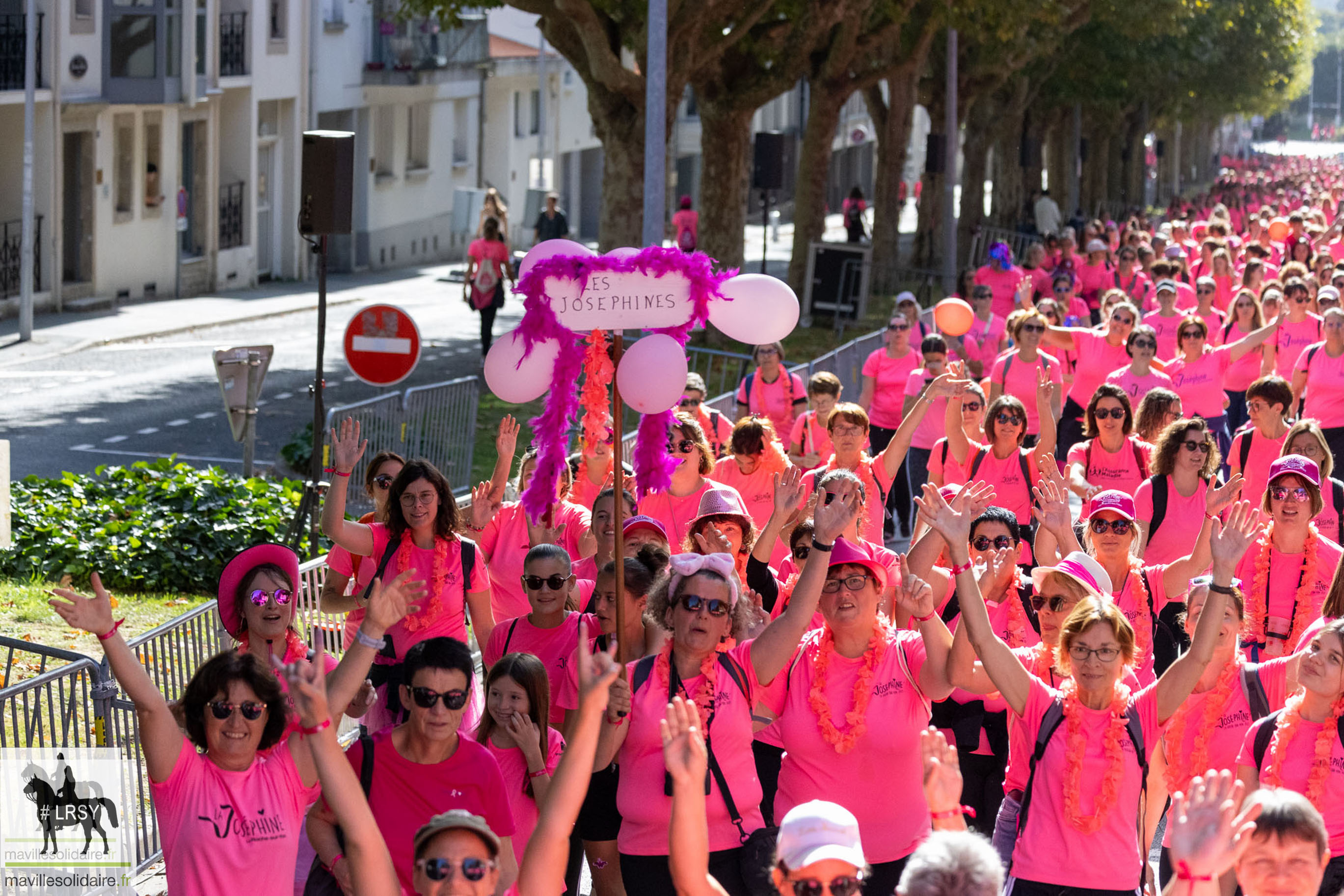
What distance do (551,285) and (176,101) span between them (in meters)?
23.6

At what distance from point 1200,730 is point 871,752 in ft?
4.13

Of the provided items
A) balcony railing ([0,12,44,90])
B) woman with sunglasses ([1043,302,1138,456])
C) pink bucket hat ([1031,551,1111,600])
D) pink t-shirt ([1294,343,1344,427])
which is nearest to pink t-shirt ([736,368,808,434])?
woman with sunglasses ([1043,302,1138,456])

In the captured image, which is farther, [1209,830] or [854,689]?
[854,689]

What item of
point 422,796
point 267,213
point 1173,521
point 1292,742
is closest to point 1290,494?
point 1173,521

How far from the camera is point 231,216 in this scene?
108ft

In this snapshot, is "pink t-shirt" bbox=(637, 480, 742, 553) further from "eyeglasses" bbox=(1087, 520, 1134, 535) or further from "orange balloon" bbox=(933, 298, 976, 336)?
"orange balloon" bbox=(933, 298, 976, 336)

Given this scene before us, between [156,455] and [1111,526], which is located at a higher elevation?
[1111,526]

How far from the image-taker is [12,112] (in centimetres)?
2630

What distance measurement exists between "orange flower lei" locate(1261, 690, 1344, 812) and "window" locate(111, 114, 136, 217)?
25999 mm

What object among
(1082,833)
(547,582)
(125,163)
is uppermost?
(125,163)

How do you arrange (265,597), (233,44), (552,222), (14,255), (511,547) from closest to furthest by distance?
(265,597) < (511,547) < (14,255) < (552,222) < (233,44)

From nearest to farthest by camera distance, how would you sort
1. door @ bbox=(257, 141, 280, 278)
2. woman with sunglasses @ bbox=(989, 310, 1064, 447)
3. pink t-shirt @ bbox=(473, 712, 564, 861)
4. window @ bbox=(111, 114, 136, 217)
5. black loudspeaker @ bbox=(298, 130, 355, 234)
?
1. pink t-shirt @ bbox=(473, 712, 564, 861)
2. black loudspeaker @ bbox=(298, 130, 355, 234)
3. woman with sunglasses @ bbox=(989, 310, 1064, 447)
4. window @ bbox=(111, 114, 136, 217)
5. door @ bbox=(257, 141, 280, 278)

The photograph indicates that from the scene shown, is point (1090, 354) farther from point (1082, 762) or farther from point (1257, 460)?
point (1082, 762)

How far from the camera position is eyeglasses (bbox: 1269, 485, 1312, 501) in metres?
7.41
